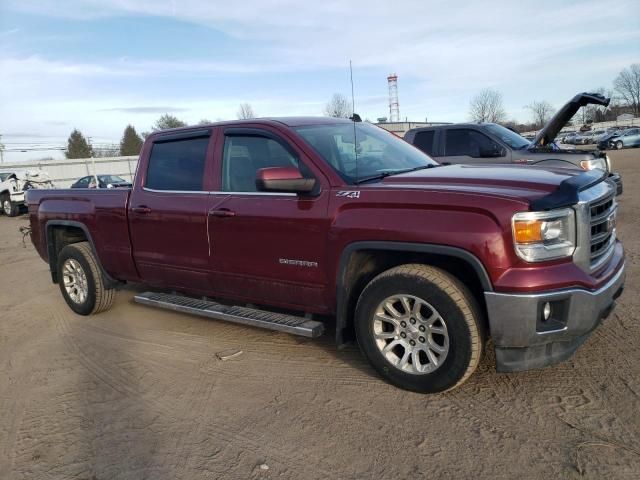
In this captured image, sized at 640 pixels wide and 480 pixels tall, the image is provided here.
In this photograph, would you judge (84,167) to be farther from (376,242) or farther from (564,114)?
(376,242)

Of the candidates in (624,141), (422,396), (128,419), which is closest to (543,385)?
(422,396)

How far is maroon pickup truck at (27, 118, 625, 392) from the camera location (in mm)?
3061

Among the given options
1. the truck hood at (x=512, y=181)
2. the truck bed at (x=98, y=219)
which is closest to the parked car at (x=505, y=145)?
the truck hood at (x=512, y=181)

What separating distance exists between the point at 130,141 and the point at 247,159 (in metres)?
64.3

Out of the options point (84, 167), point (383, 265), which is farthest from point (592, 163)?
point (84, 167)

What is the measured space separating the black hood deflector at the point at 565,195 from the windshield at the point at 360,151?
1276 mm

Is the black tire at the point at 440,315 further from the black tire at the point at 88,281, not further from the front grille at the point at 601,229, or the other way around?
the black tire at the point at 88,281

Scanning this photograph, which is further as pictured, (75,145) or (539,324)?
(75,145)

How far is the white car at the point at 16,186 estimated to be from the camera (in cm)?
2047

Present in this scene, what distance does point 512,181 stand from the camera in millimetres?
3322

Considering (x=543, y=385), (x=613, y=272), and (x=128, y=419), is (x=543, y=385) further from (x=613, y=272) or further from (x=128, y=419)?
(x=128, y=419)

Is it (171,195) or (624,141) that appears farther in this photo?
(624,141)

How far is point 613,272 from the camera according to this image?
343 centimetres

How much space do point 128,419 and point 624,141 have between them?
4633 centimetres
